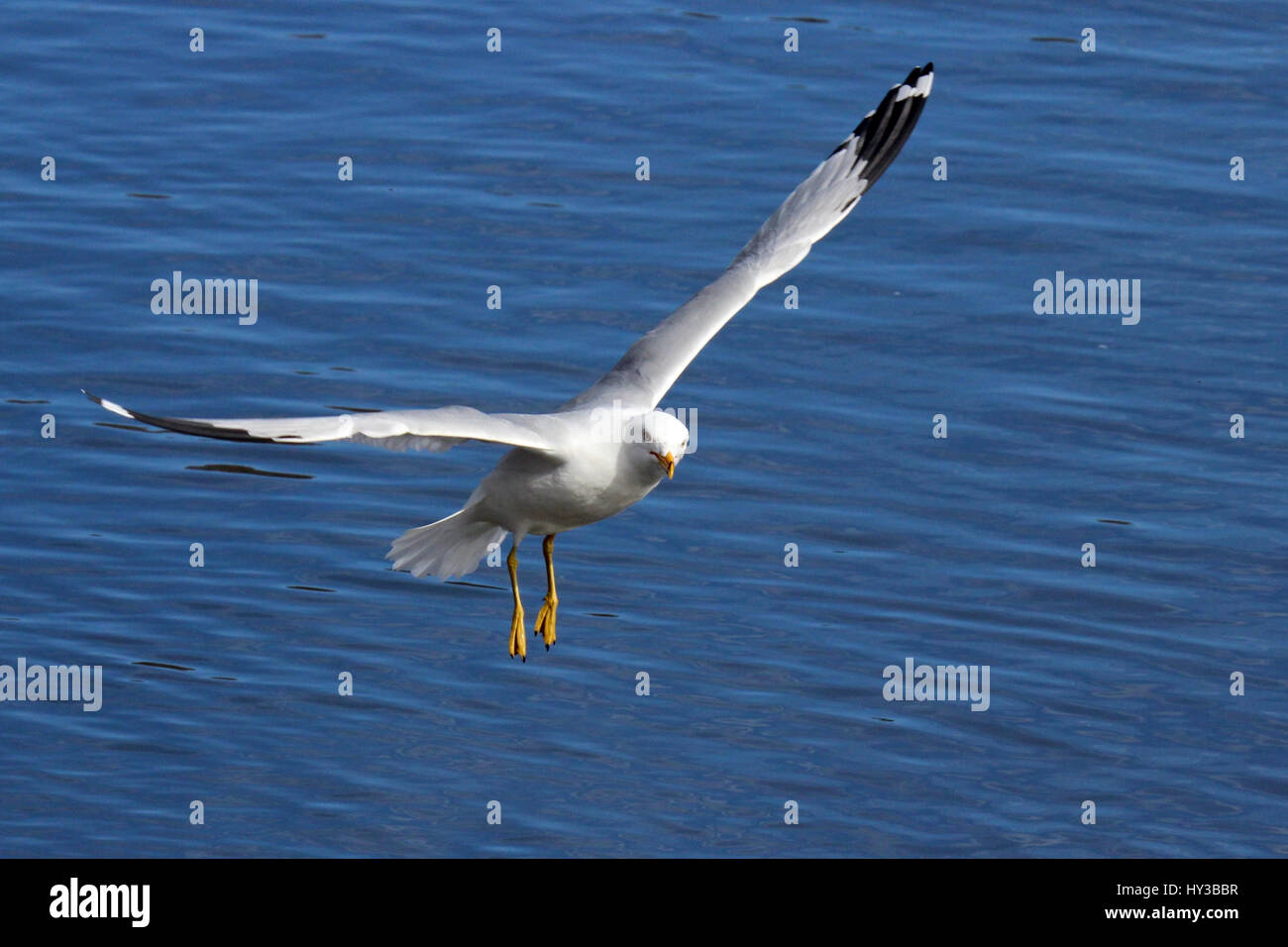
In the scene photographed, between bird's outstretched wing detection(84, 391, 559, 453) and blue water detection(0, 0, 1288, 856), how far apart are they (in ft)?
10.2

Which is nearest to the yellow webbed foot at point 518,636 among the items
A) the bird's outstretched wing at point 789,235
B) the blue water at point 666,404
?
the blue water at point 666,404

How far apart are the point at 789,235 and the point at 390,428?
15.2ft

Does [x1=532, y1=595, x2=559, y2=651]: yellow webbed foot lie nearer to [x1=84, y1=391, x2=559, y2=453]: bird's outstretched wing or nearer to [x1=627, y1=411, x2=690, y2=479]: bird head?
[x1=84, y1=391, x2=559, y2=453]: bird's outstretched wing

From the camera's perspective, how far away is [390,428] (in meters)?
10.9

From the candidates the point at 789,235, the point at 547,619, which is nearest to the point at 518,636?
the point at 547,619

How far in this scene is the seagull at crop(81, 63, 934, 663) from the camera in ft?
36.3

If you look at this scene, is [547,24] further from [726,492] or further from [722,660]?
[722,660]

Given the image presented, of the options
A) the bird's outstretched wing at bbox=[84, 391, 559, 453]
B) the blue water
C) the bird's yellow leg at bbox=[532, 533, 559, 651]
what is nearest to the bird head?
the bird's outstretched wing at bbox=[84, 391, 559, 453]

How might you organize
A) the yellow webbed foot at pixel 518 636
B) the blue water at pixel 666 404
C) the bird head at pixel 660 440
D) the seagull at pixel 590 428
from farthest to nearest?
the blue water at pixel 666 404 → the yellow webbed foot at pixel 518 636 → the bird head at pixel 660 440 → the seagull at pixel 590 428

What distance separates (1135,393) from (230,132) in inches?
346

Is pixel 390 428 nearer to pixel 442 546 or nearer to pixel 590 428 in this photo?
pixel 590 428

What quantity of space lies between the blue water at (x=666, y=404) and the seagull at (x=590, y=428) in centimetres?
179

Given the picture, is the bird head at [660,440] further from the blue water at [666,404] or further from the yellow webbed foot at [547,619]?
the blue water at [666,404]

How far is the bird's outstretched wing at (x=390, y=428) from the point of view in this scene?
33.9 feet
